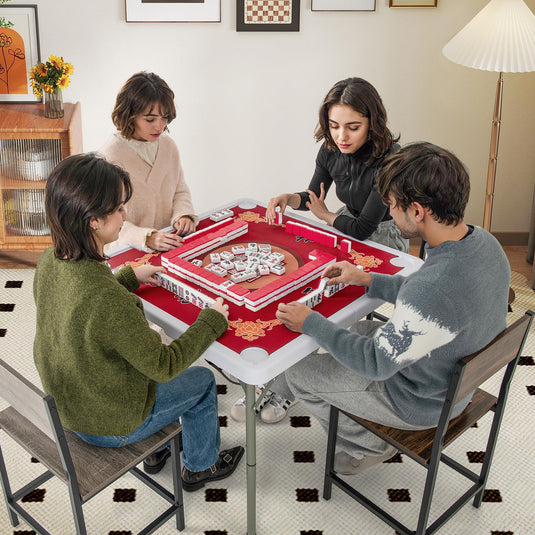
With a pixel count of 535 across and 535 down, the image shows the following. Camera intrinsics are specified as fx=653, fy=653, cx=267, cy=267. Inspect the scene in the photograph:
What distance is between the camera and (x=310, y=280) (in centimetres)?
233

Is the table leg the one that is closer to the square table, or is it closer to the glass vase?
the square table

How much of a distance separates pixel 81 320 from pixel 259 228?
3.72 feet

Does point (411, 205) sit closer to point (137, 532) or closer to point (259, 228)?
point (259, 228)

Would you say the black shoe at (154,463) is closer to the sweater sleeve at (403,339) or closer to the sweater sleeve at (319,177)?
the sweater sleeve at (403,339)

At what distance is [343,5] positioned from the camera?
148 inches

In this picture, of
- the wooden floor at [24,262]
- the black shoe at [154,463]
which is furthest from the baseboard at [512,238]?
the black shoe at [154,463]

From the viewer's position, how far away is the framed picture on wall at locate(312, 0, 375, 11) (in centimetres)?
374

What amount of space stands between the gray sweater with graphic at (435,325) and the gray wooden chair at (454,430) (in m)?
0.07

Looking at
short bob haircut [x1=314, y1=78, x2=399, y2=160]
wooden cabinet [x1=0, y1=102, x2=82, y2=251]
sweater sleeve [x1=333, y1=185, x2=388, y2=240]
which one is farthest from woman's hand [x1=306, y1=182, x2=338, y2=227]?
wooden cabinet [x1=0, y1=102, x2=82, y2=251]

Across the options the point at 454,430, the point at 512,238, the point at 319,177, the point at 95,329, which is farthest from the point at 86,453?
the point at 512,238

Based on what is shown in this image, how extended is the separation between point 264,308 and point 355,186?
1012 mm

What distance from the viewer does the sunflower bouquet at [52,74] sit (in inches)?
142

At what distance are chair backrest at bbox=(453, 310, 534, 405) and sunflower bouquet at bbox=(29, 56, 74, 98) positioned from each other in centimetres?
280

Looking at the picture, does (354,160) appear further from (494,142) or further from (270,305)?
(494,142)
